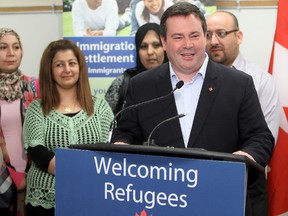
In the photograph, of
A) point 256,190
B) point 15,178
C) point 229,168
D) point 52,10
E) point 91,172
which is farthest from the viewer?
point 52,10

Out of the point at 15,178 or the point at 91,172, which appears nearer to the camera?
the point at 91,172

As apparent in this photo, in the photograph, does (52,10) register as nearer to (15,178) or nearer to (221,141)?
(15,178)

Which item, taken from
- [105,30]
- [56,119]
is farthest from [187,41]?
[105,30]

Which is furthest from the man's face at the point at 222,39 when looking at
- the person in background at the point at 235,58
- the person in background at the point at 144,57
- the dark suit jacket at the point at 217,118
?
the dark suit jacket at the point at 217,118

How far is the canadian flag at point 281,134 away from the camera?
274cm

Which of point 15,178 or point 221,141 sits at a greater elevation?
point 221,141

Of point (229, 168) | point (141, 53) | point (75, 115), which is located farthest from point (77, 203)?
point (141, 53)

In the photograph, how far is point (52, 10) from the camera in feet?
14.1

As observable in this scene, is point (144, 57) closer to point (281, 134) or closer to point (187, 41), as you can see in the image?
point (281, 134)

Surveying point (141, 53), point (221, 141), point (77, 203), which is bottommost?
point (77, 203)

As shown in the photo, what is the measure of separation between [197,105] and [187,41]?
0.25 metres

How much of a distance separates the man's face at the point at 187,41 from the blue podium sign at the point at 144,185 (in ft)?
1.96

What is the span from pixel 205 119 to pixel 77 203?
0.60 meters

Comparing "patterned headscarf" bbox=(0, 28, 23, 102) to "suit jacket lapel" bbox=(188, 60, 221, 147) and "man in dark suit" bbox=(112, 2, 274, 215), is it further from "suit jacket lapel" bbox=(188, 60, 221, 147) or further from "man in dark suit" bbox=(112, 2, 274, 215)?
"suit jacket lapel" bbox=(188, 60, 221, 147)
